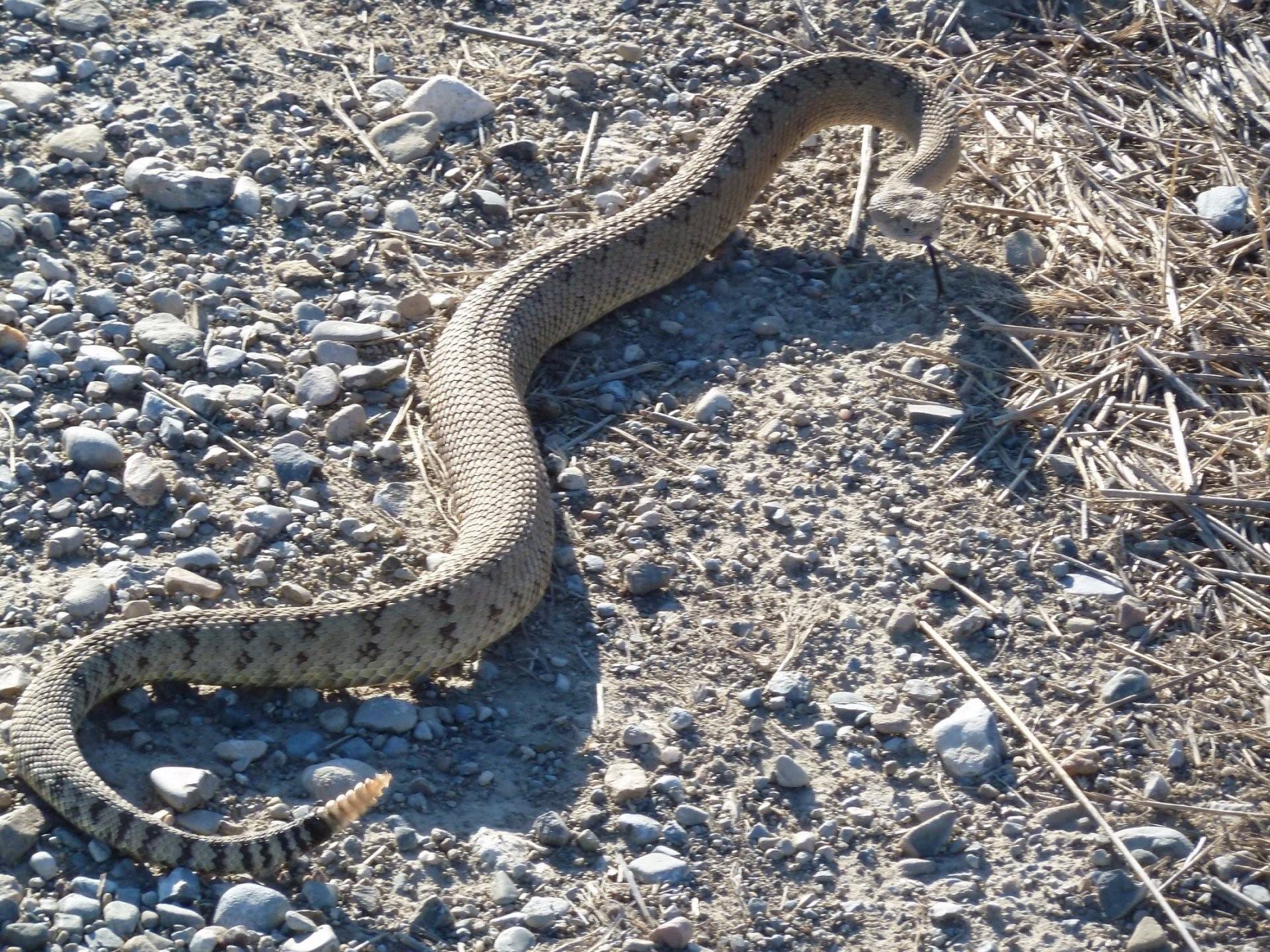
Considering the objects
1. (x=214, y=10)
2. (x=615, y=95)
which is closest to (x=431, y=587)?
(x=615, y=95)

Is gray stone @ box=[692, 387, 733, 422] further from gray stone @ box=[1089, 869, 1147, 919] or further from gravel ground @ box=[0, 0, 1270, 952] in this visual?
gray stone @ box=[1089, 869, 1147, 919]

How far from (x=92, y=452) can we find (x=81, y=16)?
3198 millimetres

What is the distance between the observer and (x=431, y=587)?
474 cm

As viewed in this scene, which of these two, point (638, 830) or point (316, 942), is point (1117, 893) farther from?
point (316, 942)

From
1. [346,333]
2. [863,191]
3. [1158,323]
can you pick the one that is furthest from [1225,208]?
[346,333]

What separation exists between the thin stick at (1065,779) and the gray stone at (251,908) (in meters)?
2.33

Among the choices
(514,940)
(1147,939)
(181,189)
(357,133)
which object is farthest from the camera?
(357,133)

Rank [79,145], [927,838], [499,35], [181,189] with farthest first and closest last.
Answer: [499,35]
[79,145]
[181,189]
[927,838]

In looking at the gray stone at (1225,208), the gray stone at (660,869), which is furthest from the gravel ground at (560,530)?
the gray stone at (1225,208)

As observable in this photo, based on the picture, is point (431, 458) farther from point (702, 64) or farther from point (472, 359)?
point (702, 64)

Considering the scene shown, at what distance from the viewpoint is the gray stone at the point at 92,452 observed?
509 cm

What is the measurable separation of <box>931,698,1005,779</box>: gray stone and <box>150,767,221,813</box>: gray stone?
2.25 m

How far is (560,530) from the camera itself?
534 centimetres

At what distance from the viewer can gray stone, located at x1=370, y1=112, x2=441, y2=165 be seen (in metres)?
6.82
